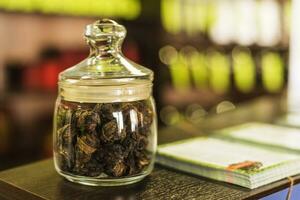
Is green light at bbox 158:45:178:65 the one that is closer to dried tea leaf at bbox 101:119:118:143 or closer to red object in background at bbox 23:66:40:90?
red object in background at bbox 23:66:40:90

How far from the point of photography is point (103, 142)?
80cm

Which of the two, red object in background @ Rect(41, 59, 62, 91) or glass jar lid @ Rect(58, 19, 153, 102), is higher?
glass jar lid @ Rect(58, 19, 153, 102)

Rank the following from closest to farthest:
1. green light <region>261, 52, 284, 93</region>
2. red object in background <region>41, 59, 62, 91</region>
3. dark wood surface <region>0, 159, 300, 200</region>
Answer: dark wood surface <region>0, 159, 300, 200</region> < red object in background <region>41, 59, 62, 91</region> < green light <region>261, 52, 284, 93</region>

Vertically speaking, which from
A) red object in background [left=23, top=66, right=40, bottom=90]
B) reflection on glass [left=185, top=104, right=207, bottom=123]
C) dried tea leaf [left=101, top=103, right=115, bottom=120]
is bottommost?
reflection on glass [left=185, top=104, right=207, bottom=123]

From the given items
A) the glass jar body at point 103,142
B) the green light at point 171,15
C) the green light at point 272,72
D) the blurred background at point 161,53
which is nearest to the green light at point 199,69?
the blurred background at point 161,53

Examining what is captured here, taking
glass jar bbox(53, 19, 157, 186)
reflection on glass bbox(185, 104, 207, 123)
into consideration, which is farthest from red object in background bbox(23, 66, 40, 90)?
glass jar bbox(53, 19, 157, 186)

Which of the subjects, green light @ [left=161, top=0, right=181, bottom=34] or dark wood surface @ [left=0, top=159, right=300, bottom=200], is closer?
dark wood surface @ [left=0, top=159, right=300, bottom=200]

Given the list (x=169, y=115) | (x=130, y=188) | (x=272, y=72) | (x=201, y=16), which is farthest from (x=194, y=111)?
(x=130, y=188)

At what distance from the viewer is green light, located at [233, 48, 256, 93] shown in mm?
4027

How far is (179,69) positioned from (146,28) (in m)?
0.42

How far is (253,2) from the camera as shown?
4.14 meters

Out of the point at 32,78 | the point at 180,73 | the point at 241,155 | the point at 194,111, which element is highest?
the point at 241,155

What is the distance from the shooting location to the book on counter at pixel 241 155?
2.84 feet

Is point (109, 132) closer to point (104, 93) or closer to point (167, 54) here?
point (104, 93)
